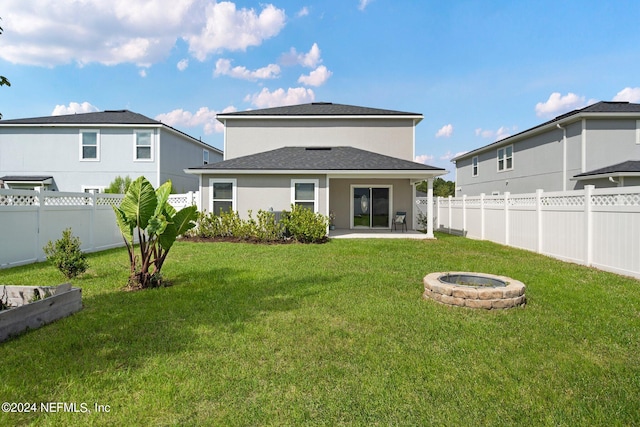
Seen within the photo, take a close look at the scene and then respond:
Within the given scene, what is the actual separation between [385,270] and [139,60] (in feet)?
46.7

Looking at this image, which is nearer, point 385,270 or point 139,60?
point 385,270

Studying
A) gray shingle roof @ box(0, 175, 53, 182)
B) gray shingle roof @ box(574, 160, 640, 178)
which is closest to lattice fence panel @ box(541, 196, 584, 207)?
gray shingle roof @ box(574, 160, 640, 178)

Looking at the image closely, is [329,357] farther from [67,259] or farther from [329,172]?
[329,172]

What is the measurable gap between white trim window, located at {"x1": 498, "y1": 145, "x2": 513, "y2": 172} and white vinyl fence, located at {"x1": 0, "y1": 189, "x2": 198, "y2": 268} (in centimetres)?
2080

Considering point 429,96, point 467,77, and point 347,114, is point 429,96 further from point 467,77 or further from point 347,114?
point 347,114

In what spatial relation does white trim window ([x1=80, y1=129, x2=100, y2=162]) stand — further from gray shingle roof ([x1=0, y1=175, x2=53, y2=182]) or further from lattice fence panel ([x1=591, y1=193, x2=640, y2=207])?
lattice fence panel ([x1=591, y1=193, x2=640, y2=207])

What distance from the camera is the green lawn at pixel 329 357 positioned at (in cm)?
257

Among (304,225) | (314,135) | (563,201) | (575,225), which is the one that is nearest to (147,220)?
(304,225)

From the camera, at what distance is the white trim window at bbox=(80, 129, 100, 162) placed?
1875 centimetres

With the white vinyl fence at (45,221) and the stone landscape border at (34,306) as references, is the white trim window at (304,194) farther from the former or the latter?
the stone landscape border at (34,306)

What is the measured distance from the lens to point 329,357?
3.44 metres

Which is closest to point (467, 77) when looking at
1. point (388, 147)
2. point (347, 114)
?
point (388, 147)

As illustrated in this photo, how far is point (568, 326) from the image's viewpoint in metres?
4.27

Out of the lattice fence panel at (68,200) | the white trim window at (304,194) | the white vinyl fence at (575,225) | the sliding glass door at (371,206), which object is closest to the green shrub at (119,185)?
the lattice fence panel at (68,200)
